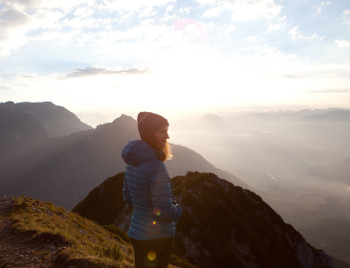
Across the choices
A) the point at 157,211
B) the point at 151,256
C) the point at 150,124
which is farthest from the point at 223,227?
the point at 150,124

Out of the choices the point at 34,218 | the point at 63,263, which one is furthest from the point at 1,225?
the point at 63,263

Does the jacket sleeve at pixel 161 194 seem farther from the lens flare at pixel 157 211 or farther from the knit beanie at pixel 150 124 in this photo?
the knit beanie at pixel 150 124

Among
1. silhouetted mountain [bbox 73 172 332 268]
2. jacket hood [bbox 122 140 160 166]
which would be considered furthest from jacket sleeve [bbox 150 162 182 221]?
silhouetted mountain [bbox 73 172 332 268]

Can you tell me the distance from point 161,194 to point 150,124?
4.70 feet

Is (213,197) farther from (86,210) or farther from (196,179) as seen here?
(86,210)

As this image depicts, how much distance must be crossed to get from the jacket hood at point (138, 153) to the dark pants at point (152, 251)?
1.71 metres

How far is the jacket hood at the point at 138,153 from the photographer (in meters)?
4.34

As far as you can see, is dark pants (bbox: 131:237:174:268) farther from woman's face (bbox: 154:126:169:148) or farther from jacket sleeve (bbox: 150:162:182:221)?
woman's face (bbox: 154:126:169:148)

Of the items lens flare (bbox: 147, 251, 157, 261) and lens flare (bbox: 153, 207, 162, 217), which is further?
lens flare (bbox: 147, 251, 157, 261)

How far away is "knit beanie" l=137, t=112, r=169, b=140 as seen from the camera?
15.3ft

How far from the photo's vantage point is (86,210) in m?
44.8

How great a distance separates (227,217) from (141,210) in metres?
29.1

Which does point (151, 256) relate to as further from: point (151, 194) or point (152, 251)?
point (151, 194)

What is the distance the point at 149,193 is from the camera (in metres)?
4.43
